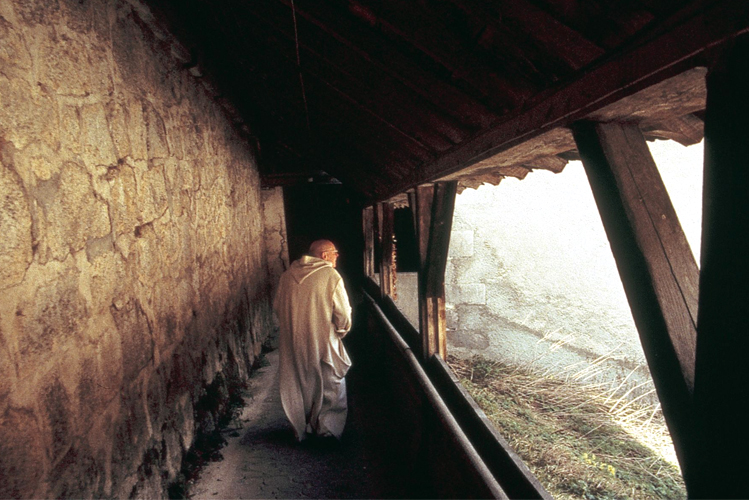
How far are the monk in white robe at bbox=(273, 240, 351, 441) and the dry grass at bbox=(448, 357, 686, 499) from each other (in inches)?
95.4

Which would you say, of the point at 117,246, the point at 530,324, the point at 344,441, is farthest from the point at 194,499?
the point at 530,324

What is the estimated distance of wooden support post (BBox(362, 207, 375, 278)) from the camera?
9.08 metres

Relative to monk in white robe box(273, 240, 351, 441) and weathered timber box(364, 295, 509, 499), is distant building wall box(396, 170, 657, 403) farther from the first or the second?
monk in white robe box(273, 240, 351, 441)

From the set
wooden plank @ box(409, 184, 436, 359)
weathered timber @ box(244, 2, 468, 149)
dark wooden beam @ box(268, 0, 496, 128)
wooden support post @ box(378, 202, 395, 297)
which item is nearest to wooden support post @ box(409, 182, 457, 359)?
wooden plank @ box(409, 184, 436, 359)

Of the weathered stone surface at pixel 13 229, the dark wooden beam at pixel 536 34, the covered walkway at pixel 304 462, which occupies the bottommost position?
the covered walkway at pixel 304 462

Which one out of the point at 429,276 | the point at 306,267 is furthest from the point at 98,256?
the point at 429,276

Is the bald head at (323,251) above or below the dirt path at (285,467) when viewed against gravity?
above

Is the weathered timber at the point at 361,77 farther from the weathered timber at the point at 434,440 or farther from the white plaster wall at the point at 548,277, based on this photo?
the white plaster wall at the point at 548,277

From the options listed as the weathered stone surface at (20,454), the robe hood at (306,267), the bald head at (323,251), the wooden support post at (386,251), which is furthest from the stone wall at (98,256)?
the wooden support post at (386,251)

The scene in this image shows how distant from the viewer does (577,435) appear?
5.47 metres

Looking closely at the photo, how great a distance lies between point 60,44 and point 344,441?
3.63 m

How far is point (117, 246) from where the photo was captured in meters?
2.21

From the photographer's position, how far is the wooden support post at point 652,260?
0.99 m

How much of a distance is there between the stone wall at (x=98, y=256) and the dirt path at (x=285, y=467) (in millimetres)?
424
